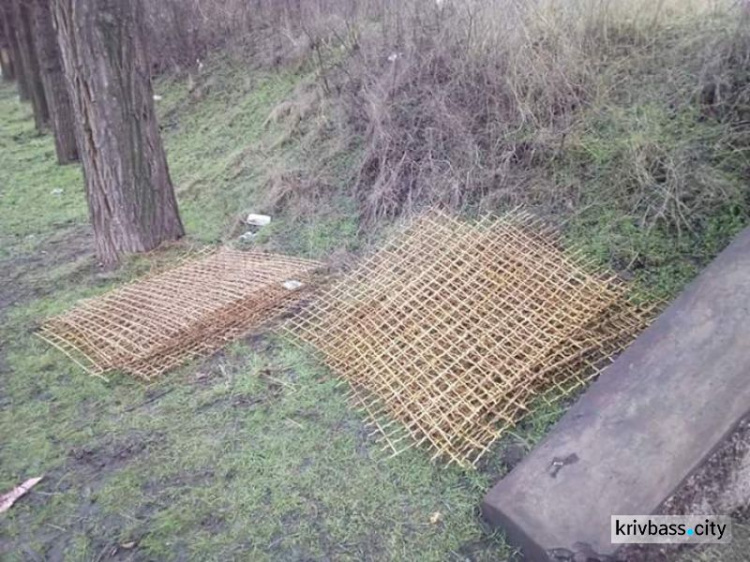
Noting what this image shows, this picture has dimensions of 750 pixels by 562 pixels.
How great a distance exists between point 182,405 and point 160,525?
2.22 feet

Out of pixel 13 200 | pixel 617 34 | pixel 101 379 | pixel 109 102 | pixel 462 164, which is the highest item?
pixel 617 34

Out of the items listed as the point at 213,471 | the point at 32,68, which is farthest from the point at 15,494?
the point at 32,68

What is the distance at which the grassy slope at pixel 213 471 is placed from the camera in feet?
6.15

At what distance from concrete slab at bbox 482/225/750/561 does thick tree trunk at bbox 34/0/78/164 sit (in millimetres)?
6339

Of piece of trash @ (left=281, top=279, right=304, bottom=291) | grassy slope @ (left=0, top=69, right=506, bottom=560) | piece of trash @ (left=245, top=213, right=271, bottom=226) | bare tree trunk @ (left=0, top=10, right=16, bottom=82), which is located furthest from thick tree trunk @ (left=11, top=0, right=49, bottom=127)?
piece of trash @ (left=281, top=279, right=304, bottom=291)

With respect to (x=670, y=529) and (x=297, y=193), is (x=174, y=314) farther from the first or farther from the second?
(x=670, y=529)

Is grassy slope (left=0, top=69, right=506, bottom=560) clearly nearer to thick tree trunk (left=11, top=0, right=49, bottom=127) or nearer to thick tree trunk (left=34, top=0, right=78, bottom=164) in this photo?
thick tree trunk (left=34, top=0, right=78, bottom=164)

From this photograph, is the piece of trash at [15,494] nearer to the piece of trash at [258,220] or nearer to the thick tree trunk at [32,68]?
the piece of trash at [258,220]

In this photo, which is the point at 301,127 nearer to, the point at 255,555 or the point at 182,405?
the point at 182,405

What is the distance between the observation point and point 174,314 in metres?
3.14

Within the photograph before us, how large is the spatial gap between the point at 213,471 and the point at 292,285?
140 centimetres

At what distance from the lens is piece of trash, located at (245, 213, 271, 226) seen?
14.5 ft

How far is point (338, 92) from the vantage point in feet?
17.9

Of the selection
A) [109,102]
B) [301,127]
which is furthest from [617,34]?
[109,102]
